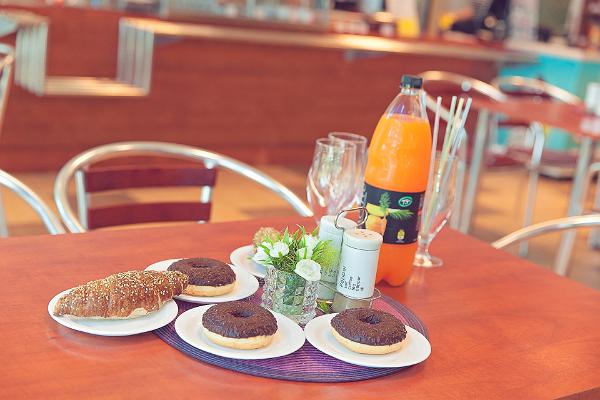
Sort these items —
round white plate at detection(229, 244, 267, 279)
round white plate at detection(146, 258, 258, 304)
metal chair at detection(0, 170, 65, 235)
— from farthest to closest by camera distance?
metal chair at detection(0, 170, 65, 235) < round white plate at detection(229, 244, 267, 279) < round white plate at detection(146, 258, 258, 304)

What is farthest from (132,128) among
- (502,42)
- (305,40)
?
(502,42)

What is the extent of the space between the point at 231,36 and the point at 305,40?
56cm

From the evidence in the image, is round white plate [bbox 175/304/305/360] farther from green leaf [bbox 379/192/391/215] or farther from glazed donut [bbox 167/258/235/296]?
green leaf [bbox 379/192/391/215]

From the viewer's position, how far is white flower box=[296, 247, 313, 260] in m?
1.09

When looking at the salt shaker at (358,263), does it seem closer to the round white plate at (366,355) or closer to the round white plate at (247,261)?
the round white plate at (366,355)

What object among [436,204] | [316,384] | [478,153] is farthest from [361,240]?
[478,153]

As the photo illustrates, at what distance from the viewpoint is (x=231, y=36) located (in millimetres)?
4652

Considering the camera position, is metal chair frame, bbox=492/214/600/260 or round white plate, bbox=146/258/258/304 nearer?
round white plate, bbox=146/258/258/304

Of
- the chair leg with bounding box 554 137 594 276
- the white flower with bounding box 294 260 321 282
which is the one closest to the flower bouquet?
the white flower with bounding box 294 260 321 282

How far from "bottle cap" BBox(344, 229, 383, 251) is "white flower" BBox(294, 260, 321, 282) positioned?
0.24ft

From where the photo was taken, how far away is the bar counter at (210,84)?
439cm

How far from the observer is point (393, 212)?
4.20 ft

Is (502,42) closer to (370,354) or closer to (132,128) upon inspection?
(132,128)

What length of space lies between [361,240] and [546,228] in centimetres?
81
